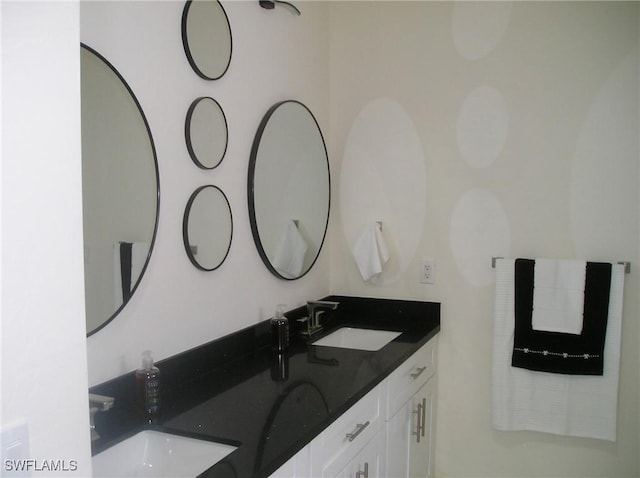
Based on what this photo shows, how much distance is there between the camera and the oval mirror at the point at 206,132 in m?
1.81

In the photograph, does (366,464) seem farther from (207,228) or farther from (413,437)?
(207,228)

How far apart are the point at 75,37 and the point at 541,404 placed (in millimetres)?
2407

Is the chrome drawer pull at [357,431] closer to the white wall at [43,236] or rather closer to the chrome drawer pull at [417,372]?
the chrome drawer pull at [417,372]

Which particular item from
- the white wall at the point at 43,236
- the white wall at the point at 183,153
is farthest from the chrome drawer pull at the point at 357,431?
the white wall at the point at 43,236

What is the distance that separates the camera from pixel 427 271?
2.70 m

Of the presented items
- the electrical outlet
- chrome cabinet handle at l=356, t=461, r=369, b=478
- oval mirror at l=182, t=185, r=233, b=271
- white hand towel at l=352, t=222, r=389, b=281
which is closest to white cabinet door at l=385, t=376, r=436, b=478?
chrome cabinet handle at l=356, t=461, r=369, b=478

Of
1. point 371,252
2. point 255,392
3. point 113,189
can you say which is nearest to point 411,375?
point 371,252

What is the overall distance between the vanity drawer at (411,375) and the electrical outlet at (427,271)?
0.93 ft

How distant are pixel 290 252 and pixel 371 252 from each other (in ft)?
1.53

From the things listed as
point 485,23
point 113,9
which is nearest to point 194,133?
point 113,9

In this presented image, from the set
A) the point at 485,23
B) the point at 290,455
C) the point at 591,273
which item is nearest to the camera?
the point at 290,455

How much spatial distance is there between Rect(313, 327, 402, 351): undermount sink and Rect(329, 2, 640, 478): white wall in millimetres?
272

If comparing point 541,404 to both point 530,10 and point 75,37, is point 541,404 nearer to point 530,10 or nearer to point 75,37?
point 530,10

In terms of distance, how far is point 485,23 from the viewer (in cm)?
253
